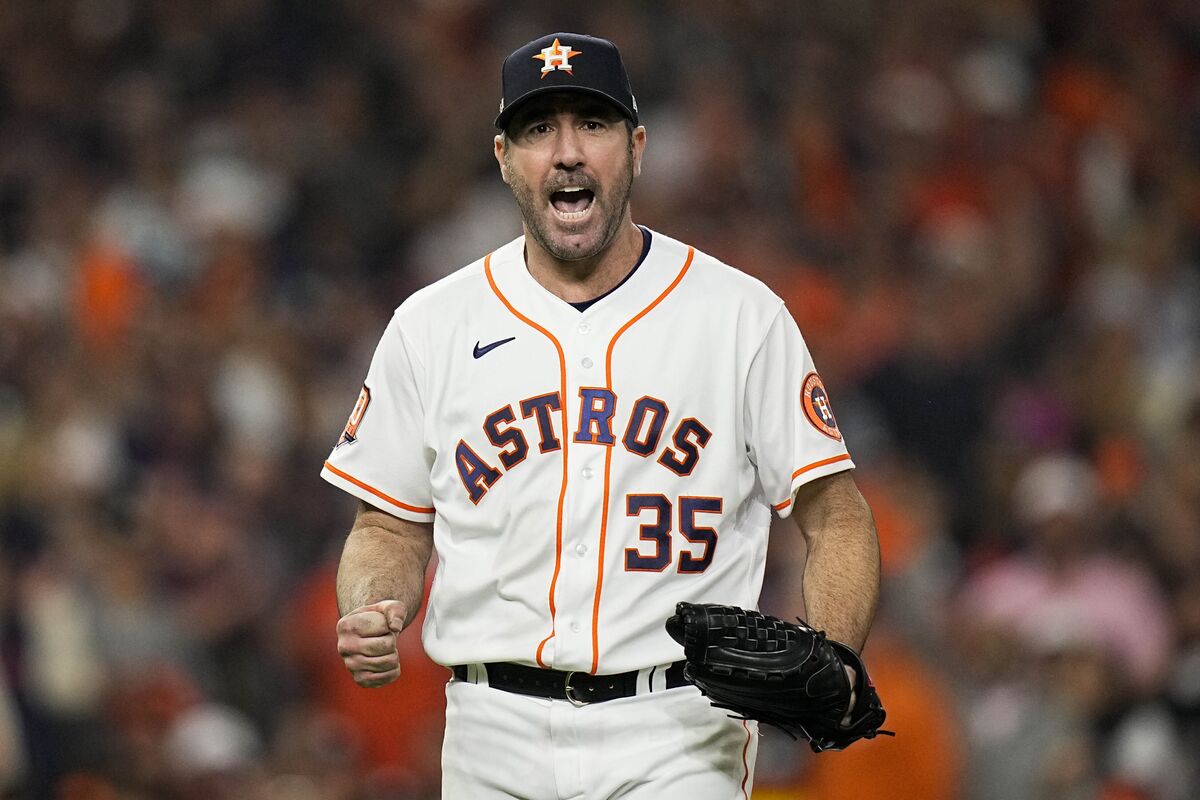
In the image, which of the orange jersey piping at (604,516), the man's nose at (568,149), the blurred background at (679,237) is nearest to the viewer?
the orange jersey piping at (604,516)

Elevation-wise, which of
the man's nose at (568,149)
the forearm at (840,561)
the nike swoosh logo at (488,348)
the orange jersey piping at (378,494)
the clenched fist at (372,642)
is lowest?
the clenched fist at (372,642)

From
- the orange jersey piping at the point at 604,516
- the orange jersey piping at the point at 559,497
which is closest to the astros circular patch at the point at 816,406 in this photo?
the orange jersey piping at the point at 604,516

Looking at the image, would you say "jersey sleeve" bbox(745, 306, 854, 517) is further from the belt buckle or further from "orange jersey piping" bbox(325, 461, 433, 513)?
"orange jersey piping" bbox(325, 461, 433, 513)

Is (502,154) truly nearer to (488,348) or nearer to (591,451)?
(488,348)

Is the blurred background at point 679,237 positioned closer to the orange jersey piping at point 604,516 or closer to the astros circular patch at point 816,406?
the astros circular patch at point 816,406

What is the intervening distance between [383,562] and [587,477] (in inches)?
17.1

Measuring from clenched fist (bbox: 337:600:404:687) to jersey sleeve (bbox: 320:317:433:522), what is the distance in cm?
41

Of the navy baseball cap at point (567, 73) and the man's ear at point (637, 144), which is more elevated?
the navy baseball cap at point (567, 73)

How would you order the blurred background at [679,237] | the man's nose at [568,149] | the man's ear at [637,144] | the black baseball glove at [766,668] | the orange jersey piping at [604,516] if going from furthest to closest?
the blurred background at [679,237]
the man's ear at [637,144]
the man's nose at [568,149]
the orange jersey piping at [604,516]
the black baseball glove at [766,668]

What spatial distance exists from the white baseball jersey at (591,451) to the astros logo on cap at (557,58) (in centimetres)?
39

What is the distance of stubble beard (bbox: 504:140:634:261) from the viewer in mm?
3127

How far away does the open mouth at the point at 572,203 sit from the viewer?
3.12m

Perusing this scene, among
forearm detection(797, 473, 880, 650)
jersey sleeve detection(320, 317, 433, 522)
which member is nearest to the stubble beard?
jersey sleeve detection(320, 317, 433, 522)

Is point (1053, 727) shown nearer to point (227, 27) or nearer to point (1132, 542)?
point (1132, 542)
